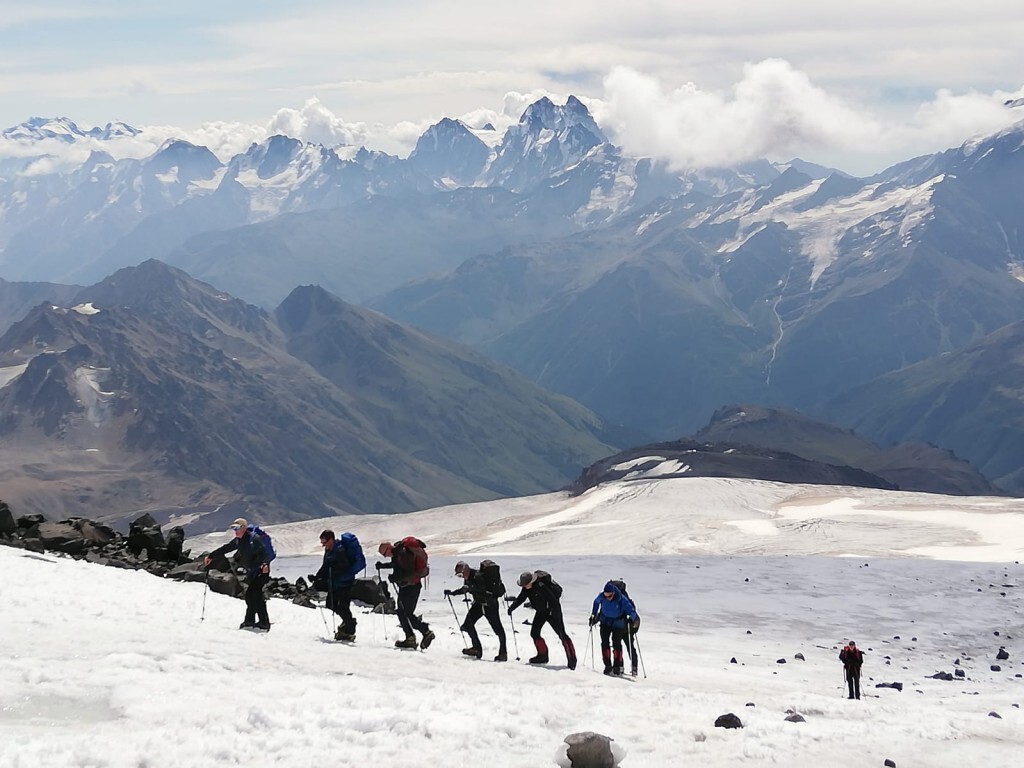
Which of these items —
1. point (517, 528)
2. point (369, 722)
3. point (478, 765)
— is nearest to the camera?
point (478, 765)

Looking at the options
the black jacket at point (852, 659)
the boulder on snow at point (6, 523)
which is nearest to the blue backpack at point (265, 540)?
the black jacket at point (852, 659)

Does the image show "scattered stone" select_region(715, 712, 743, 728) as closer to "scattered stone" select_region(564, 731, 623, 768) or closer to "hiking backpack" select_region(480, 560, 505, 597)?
"scattered stone" select_region(564, 731, 623, 768)

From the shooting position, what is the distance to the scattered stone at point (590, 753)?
14547mm

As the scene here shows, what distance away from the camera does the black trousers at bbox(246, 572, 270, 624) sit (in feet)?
81.0

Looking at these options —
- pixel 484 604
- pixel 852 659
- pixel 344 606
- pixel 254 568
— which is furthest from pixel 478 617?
pixel 852 659

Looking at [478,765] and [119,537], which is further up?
[119,537]

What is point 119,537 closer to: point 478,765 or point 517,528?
point 478,765

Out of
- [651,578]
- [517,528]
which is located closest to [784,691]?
[651,578]

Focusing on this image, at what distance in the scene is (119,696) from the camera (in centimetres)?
1585

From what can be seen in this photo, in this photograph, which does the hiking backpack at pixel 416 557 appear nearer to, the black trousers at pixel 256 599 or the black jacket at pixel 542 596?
the black jacket at pixel 542 596

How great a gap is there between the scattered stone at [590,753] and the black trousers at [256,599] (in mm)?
11471

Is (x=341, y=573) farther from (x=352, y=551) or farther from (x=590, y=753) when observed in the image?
(x=590, y=753)

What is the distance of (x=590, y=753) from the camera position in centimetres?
1458

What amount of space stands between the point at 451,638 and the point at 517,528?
8753cm
